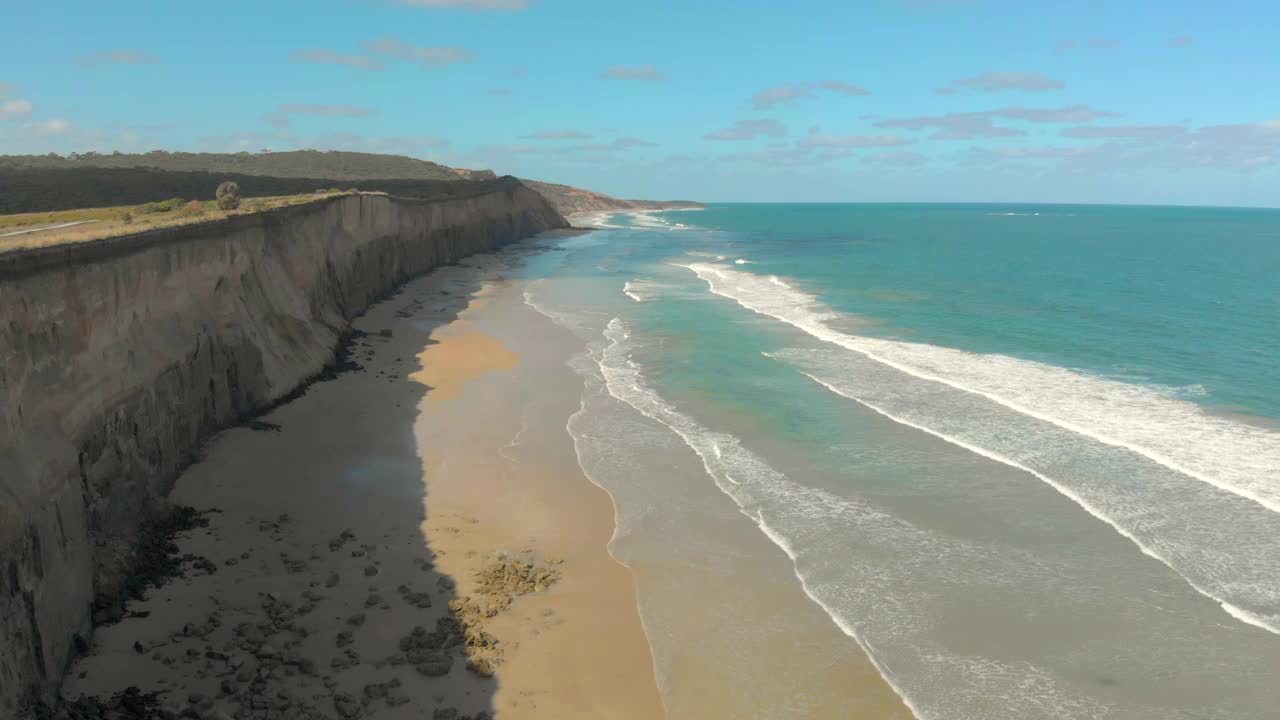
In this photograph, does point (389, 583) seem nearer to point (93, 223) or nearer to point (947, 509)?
point (947, 509)

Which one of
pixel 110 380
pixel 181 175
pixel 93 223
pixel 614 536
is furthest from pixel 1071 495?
pixel 181 175

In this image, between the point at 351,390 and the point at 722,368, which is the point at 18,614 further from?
the point at 722,368

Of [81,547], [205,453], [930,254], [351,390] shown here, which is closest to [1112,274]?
[930,254]

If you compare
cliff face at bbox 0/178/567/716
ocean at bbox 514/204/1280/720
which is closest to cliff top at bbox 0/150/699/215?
cliff face at bbox 0/178/567/716

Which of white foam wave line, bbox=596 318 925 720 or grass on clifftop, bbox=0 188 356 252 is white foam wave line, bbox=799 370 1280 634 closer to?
white foam wave line, bbox=596 318 925 720

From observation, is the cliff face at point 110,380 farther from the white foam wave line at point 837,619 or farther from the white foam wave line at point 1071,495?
the white foam wave line at point 1071,495

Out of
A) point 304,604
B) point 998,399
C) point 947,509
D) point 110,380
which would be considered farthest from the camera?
point 998,399
